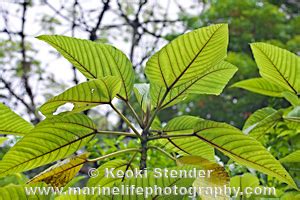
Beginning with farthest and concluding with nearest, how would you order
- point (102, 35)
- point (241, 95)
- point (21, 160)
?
point (241, 95), point (102, 35), point (21, 160)

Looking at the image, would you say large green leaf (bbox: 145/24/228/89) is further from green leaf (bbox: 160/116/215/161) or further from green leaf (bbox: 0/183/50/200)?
green leaf (bbox: 0/183/50/200)

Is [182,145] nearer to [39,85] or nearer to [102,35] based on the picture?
[39,85]

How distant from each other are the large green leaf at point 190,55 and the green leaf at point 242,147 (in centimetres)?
6

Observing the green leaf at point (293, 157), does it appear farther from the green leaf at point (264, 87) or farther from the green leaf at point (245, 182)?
the green leaf at point (264, 87)

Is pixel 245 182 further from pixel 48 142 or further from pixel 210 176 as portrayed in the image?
pixel 48 142

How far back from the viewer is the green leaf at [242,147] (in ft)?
1.48

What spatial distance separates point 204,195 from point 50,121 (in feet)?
0.58

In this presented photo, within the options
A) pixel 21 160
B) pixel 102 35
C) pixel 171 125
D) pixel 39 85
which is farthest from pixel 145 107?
pixel 102 35

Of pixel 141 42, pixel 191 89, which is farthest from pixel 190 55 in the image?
pixel 141 42

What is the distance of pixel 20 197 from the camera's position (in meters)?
0.38

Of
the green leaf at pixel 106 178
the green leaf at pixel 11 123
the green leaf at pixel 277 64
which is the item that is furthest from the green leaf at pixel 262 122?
the green leaf at pixel 11 123

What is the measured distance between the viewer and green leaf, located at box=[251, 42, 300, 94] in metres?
0.55

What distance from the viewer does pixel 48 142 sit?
1.55ft

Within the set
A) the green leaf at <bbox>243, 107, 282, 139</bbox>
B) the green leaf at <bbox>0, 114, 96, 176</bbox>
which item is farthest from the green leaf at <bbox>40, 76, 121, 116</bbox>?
the green leaf at <bbox>243, 107, 282, 139</bbox>
